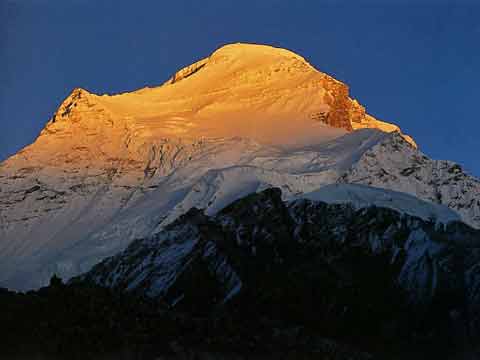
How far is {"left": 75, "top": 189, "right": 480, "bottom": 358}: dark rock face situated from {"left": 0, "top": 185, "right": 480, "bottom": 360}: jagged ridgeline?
0.49ft

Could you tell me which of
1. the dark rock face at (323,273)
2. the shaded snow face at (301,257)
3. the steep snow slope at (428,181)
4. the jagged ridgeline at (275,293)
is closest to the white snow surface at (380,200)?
the jagged ridgeline at (275,293)

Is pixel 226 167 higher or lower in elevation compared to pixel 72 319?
higher

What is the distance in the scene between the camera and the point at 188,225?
160m

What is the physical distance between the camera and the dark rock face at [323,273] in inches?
5290

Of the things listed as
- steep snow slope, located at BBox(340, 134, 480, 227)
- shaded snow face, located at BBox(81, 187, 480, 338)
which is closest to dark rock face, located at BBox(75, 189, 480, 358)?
shaded snow face, located at BBox(81, 187, 480, 338)

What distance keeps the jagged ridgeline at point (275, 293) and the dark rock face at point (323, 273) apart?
0.15 metres

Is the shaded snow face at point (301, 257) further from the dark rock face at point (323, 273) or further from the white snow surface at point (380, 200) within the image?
the white snow surface at point (380, 200)

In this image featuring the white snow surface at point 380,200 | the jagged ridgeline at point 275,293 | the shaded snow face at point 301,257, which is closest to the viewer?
the jagged ridgeline at point 275,293

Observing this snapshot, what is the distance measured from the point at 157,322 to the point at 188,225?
1619 inches

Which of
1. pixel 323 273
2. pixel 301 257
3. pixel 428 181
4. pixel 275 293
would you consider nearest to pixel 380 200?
pixel 301 257

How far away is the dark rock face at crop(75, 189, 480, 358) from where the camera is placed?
134 m

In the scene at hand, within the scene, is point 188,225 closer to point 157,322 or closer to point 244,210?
point 244,210

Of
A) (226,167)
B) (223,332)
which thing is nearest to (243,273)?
(223,332)

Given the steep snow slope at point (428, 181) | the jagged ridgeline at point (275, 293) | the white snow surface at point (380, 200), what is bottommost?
the jagged ridgeline at point (275, 293)
